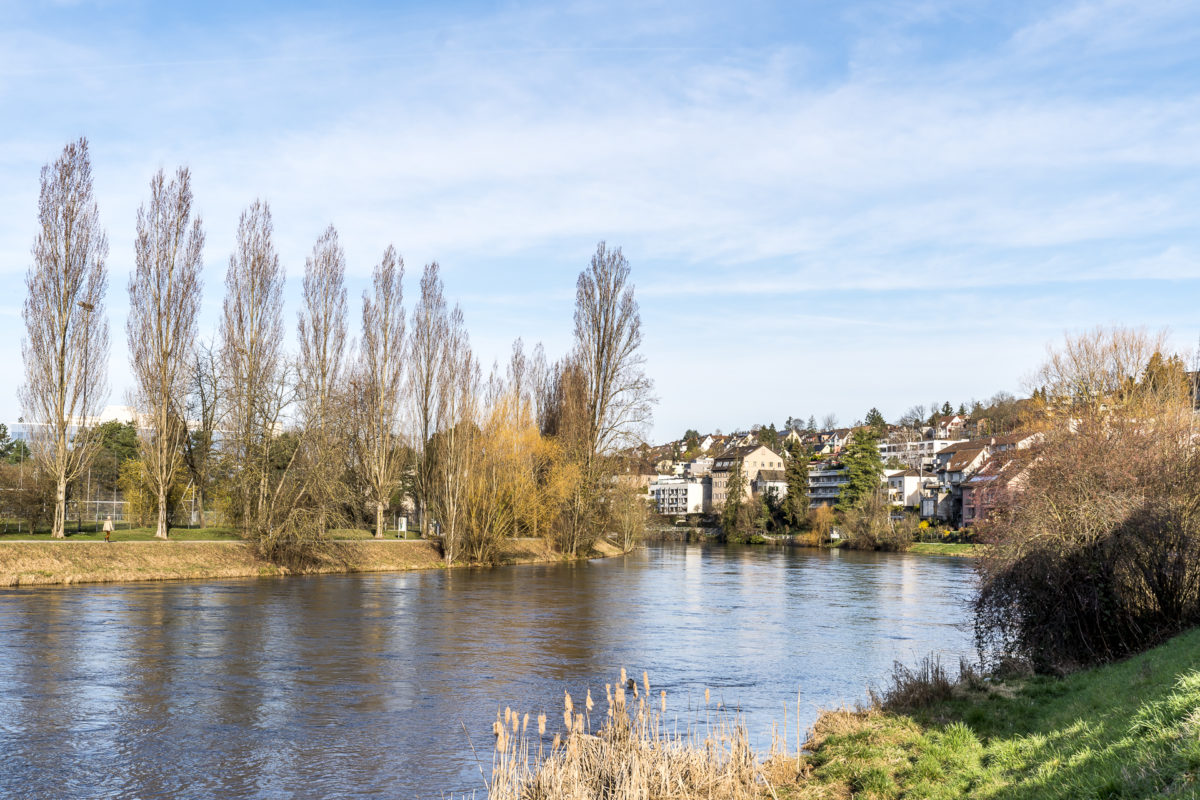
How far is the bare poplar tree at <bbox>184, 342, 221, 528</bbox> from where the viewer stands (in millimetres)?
52409

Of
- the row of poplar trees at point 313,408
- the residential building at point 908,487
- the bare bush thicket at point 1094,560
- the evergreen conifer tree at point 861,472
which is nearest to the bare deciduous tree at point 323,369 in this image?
the row of poplar trees at point 313,408

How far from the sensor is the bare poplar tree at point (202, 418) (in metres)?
52.4

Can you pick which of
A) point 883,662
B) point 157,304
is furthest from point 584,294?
point 883,662

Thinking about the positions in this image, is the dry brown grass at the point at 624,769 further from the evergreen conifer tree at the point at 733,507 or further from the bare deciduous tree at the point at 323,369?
the evergreen conifer tree at the point at 733,507

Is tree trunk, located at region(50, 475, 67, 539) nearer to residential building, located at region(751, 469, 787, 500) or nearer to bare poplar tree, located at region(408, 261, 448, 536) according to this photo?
bare poplar tree, located at region(408, 261, 448, 536)

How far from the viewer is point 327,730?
1555 centimetres

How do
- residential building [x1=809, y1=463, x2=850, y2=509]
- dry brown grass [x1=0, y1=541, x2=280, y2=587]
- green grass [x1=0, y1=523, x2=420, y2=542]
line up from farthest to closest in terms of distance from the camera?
residential building [x1=809, y1=463, x2=850, y2=509], green grass [x1=0, y1=523, x2=420, y2=542], dry brown grass [x1=0, y1=541, x2=280, y2=587]

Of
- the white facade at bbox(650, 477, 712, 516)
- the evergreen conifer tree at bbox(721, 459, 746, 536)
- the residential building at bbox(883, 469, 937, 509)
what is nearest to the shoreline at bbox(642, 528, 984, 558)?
the evergreen conifer tree at bbox(721, 459, 746, 536)

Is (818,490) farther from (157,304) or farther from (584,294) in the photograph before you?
(157,304)

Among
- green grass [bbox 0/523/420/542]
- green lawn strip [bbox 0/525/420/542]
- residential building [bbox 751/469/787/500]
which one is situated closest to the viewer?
green lawn strip [bbox 0/525/420/542]

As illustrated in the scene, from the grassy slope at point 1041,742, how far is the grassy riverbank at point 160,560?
108ft

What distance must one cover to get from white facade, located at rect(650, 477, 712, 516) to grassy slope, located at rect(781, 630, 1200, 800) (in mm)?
172723

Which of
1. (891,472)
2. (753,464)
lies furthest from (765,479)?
(891,472)

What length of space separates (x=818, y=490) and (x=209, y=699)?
148m
